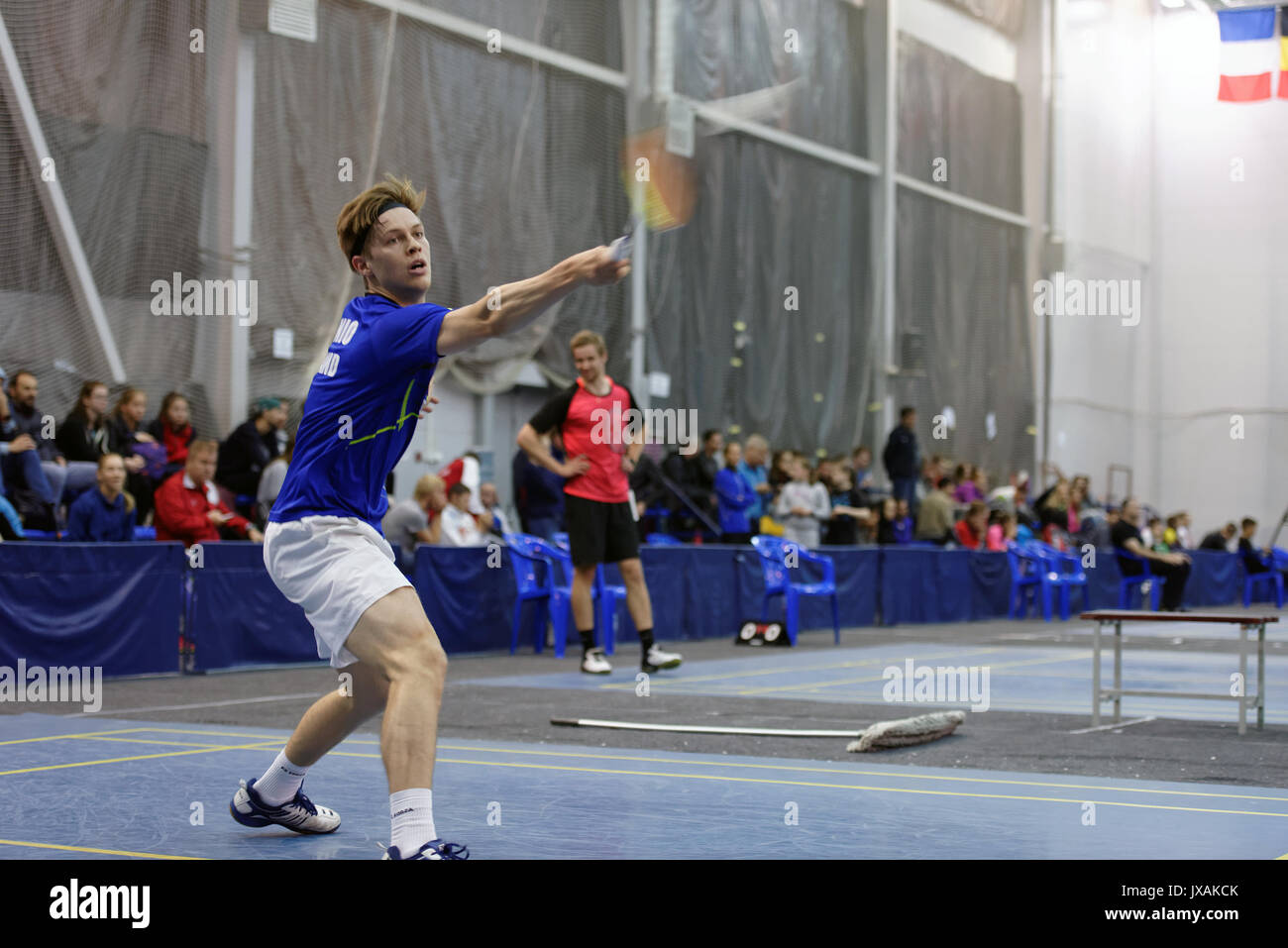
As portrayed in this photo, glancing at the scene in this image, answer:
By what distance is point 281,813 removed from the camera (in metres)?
4.53

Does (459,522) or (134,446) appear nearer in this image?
(134,446)

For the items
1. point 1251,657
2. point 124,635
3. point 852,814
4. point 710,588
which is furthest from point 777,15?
point 852,814

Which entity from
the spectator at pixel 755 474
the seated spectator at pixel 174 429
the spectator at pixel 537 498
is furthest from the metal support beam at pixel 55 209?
the spectator at pixel 755 474

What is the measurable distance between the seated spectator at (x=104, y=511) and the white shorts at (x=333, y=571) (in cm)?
718

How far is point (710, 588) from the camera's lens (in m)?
15.6

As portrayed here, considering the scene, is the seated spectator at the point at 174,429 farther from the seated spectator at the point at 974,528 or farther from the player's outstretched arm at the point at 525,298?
the seated spectator at the point at 974,528

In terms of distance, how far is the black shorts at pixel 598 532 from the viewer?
10477mm

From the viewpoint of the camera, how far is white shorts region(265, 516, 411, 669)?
3902mm

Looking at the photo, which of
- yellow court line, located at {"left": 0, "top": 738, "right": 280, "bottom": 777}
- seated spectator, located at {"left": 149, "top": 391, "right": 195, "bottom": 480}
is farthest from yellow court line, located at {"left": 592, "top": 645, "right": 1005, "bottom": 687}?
seated spectator, located at {"left": 149, "top": 391, "right": 195, "bottom": 480}

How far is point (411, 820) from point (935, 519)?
18.3 meters

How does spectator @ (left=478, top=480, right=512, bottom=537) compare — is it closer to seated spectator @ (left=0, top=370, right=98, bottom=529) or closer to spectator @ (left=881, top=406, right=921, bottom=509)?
seated spectator @ (left=0, top=370, right=98, bottom=529)

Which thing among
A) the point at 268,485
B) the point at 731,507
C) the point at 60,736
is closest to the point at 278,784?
the point at 60,736

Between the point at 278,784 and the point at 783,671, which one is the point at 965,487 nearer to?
the point at 783,671

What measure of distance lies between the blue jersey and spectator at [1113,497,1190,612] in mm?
18882
